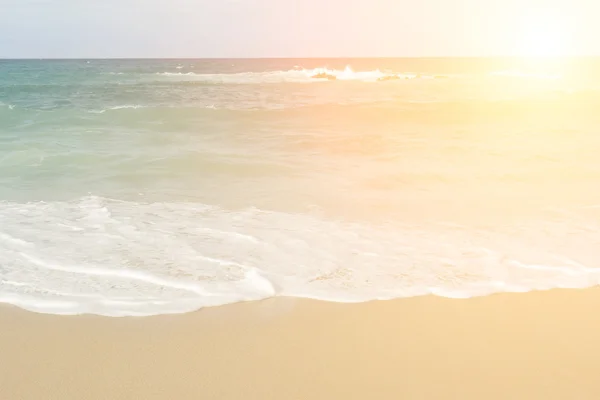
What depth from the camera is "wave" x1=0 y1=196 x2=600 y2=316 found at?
3.93m

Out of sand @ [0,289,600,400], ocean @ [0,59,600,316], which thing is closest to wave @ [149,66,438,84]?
ocean @ [0,59,600,316]

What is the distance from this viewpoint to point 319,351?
312cm

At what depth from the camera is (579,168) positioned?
9.24m

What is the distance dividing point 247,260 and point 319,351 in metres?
1.63

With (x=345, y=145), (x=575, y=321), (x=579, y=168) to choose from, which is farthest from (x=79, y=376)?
(x=345, y=145)

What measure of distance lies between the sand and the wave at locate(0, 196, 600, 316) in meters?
0.23

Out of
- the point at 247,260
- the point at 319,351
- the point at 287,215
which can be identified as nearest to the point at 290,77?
the point at 287,215

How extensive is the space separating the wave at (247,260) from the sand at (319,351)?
23 cm

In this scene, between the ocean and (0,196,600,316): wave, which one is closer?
(0,196,600,316): wave

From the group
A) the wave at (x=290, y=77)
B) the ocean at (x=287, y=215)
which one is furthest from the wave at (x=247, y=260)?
the wave at (x=290, y=77)

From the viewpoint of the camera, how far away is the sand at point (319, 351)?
2740mm

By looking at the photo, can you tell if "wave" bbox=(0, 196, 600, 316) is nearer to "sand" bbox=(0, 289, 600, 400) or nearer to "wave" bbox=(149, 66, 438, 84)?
"sand" bbox=(0, 289, 600, 400)

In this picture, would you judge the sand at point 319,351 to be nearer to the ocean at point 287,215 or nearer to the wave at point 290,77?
the ocean at point 287,215

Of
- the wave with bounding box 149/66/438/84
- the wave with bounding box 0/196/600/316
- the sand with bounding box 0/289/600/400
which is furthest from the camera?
the wave with bounding box 149/66/438/84
